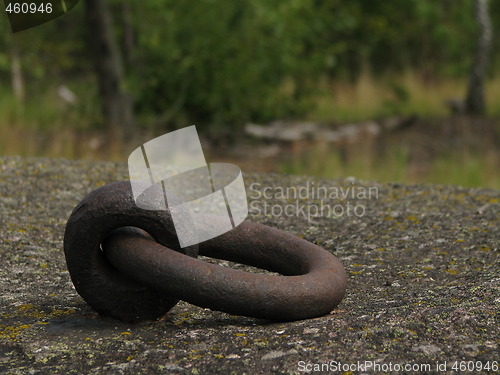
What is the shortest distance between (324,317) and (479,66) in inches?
489

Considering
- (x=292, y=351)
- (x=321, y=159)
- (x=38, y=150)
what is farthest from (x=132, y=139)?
(x=292, y=351)

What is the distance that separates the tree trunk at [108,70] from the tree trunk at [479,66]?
22.9 ft

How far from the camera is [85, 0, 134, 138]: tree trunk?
9555mm

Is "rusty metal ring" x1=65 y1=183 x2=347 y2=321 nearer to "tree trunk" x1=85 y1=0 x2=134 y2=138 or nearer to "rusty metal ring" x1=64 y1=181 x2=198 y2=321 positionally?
"rusty metal ring" x1=64 y1=181 x2=198 y2=321

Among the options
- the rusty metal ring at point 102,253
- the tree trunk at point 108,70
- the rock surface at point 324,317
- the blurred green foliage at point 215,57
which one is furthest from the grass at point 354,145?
the rusty metal ring at point 102,253

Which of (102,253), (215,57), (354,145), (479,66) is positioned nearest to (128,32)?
(215,57)

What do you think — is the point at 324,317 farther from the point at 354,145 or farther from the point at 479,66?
the point at 479,66

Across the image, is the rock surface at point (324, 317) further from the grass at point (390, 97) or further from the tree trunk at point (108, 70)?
the grass at point (390, 97)

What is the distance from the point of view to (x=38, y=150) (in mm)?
8383

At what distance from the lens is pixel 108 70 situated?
986cm

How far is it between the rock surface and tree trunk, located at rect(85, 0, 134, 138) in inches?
211

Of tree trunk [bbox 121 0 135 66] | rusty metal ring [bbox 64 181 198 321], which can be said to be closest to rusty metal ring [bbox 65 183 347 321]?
rusty metal ring [bbox 64 181 198 321]

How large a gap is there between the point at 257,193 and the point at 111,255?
7.48 feet

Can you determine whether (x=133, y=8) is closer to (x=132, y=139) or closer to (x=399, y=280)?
(x=132, y=139)
